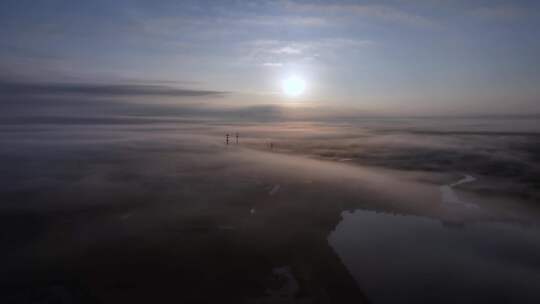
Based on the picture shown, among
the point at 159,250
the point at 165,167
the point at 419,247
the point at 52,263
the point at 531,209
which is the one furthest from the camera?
the point at 165,167

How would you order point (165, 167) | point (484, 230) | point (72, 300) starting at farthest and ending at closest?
point (165, 167)
point (484, 230)
point (72, 300)

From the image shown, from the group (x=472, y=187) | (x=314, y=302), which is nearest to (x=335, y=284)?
(x=314, y=302)

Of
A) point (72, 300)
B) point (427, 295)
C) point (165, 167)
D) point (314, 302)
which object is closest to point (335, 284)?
point (314, 302)

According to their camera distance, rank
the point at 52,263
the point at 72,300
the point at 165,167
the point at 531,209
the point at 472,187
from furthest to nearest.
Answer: the point at 165,167
the point at 472,187
the point at 531,209
the point at 52,263
the point at 72,300

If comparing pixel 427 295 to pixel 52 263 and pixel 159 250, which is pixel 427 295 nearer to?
pixel 159 250

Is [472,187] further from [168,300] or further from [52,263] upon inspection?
[52,263]

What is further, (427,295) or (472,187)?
(472,187)
